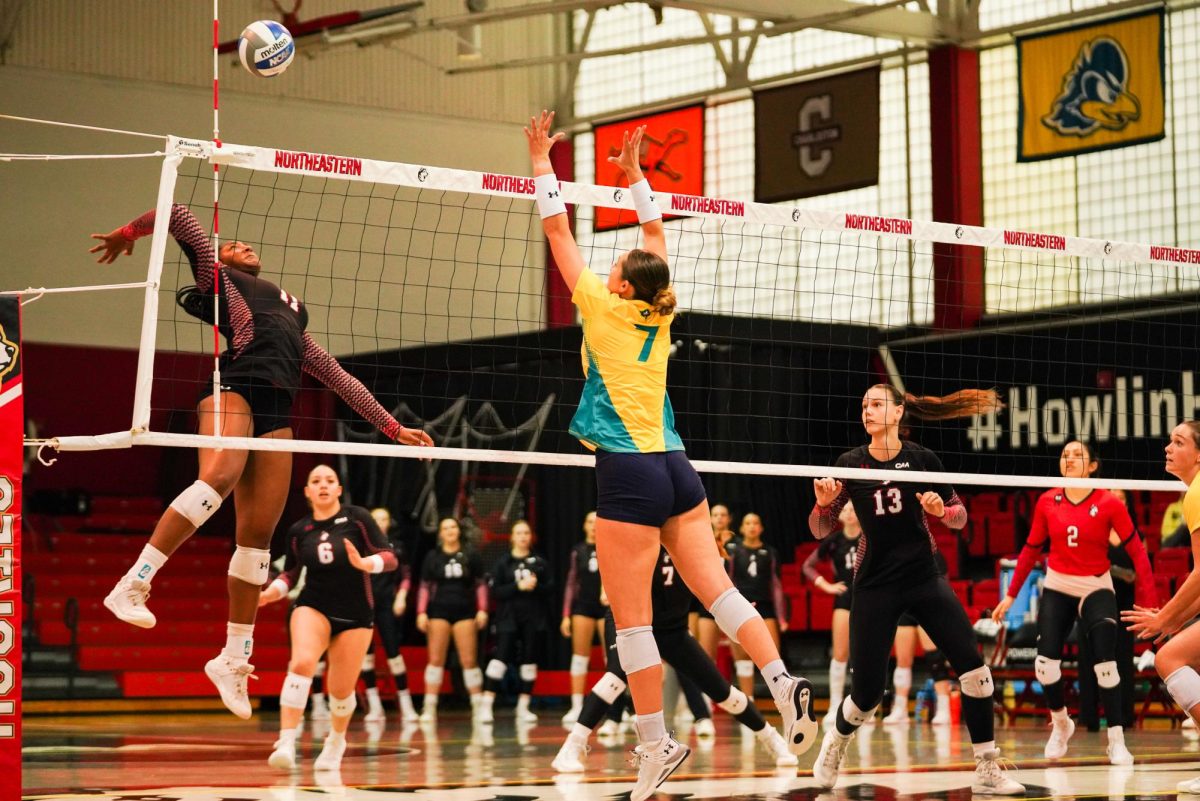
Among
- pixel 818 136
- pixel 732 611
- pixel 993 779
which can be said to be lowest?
pixel 993 779

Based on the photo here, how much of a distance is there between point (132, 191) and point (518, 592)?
8.90m

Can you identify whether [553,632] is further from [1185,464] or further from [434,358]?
[1185,464]

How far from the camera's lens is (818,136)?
1992cm

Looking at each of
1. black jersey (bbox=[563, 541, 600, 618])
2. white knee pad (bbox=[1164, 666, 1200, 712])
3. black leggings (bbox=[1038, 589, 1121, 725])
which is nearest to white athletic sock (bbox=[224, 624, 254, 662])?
white knee pad (bbox=[1164, 666, 1200, 712])

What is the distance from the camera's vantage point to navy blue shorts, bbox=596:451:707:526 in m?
6.43

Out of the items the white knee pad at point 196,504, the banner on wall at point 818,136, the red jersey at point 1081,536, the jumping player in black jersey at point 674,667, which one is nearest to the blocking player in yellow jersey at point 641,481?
the white knee pad at point 196,504

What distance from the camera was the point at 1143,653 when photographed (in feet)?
50.9

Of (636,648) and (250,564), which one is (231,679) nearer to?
(250,564)

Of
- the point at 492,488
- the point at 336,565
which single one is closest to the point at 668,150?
the point at 492,488

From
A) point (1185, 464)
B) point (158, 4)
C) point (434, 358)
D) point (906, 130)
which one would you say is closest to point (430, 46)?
point (158, 4)

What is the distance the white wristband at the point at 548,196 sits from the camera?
6.64 meters

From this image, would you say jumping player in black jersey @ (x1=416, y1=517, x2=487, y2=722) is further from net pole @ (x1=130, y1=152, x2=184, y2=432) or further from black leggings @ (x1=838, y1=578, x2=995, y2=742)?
net pole @ (x1=130, y1=152, x2=184, y2=432)

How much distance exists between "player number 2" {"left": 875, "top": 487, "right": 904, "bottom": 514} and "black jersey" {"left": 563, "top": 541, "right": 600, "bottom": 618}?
6.99m

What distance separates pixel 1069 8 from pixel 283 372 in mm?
15134
